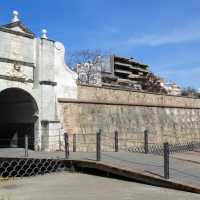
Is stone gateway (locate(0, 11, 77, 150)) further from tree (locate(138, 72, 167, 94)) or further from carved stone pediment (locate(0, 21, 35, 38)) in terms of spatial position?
tree (locate(138, 72, 167, 94))

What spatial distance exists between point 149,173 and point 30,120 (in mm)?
7715

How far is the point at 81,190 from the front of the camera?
6605mm

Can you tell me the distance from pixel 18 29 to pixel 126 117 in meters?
8.51

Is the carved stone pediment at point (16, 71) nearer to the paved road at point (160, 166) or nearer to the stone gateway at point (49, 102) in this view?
the stone gateway at point (49, 102)

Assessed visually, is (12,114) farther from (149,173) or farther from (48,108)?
(149,173)

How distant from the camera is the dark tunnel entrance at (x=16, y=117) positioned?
13289mm

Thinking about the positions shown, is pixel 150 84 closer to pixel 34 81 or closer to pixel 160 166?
pixel 34 81

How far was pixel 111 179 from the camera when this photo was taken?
26.0 ft

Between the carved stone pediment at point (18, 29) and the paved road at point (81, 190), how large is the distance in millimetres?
6737

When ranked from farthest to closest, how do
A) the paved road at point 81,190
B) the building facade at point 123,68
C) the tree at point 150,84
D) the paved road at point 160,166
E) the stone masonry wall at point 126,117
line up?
the building facade at point 123,68 → the tree at point 150,84 → the stone masonry wall at point 126,117 → the paved road at point 160,166 → the paved road at point 81,190

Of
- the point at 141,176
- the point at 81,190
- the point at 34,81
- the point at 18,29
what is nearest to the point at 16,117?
the point at 34,81

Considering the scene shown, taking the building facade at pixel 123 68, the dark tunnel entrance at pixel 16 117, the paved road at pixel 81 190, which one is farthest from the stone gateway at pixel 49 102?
the building facade at pixel 123 68

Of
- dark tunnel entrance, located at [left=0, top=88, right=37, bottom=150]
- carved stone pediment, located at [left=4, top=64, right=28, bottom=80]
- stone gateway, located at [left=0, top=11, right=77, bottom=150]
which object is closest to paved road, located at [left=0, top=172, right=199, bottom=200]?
stone gateway, located at [left=0, top=11, right=77, bottom=150]

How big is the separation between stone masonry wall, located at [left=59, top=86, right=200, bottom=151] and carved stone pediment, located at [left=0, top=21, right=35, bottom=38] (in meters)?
3.55
